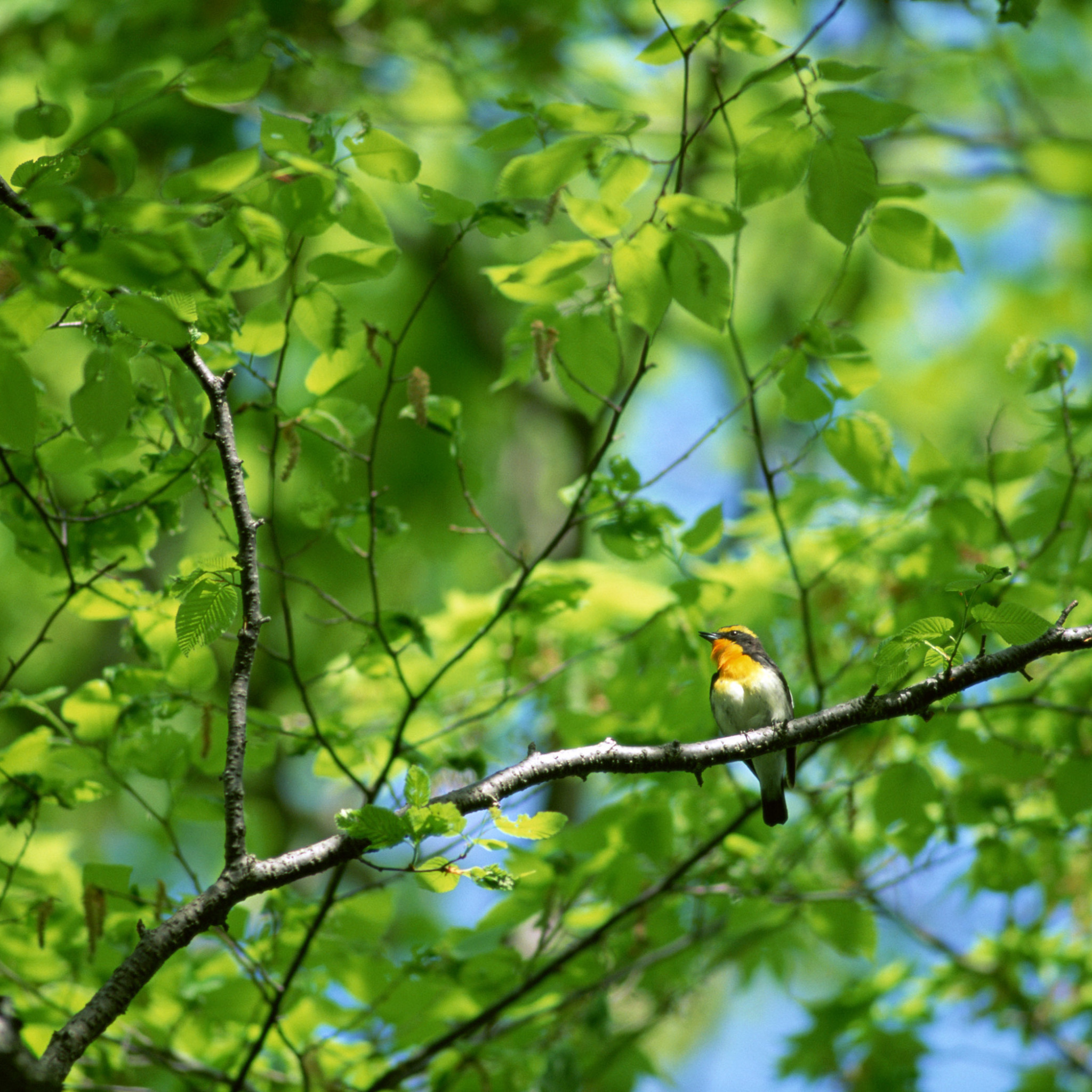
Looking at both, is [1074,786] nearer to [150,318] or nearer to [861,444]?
[861,444]

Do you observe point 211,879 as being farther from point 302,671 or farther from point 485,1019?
point 485,1019

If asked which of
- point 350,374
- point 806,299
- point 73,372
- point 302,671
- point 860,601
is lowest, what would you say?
point 350,374

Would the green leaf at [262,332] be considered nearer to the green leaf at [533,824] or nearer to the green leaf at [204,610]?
the green leaf at [204,610]

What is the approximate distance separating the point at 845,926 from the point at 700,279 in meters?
2.65

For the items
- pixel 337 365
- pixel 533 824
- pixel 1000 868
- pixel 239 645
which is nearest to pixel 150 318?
pixel 239 645

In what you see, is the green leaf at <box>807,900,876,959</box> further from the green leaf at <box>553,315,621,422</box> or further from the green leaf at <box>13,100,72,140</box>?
the green leaf at <box>13,100,72,140</box>

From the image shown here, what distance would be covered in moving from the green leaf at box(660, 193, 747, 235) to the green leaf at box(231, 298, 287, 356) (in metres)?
1.17

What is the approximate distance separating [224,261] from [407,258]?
265 inches

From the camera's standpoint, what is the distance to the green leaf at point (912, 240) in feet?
9.17

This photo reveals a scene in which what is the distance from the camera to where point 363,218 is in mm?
2553

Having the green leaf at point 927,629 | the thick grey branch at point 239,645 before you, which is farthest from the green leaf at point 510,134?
the green leaf at point 927,629

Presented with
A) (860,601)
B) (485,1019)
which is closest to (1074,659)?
(860,601)

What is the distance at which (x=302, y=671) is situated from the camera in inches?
296

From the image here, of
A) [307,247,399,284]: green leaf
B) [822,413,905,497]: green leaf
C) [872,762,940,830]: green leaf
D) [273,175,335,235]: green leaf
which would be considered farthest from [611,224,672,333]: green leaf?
[872,762,940,830]: green leaf
